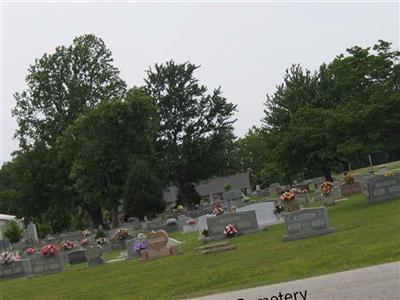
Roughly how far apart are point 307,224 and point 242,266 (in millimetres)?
4636

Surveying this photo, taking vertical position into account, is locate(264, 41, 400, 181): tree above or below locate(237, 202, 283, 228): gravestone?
above

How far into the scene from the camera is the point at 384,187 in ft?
83.1

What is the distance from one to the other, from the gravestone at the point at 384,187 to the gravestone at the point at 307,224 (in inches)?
291

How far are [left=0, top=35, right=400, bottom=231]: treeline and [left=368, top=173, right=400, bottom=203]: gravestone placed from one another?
15.6 feet

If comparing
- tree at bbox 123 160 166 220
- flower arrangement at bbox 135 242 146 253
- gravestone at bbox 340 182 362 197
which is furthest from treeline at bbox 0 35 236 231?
flower arrangement at bbox 135 242 146 253

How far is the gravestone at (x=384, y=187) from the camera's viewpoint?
82.9 feet

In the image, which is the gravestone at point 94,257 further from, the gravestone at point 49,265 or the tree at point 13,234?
the tree at point 13,234

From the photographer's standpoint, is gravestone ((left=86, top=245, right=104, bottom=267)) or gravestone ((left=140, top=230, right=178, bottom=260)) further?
gravestone ((left=86, top=245, right=104, bottom=267))

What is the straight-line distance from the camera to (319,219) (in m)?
18.7

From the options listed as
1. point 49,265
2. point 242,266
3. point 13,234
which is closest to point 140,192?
point 49,265

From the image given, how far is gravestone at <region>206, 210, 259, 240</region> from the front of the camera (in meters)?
23.9

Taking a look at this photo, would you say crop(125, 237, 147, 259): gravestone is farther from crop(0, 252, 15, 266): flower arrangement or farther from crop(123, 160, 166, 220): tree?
crop(123, 160, 166, 220): tree

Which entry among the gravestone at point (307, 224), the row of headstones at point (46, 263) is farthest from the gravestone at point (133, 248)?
the gravestone at point (307, 224)

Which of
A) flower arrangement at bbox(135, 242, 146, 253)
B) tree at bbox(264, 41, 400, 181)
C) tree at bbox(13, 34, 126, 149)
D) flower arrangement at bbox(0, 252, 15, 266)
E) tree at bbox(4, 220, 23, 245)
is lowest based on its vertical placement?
flower arrangement at bbox(135, 242, 146, 253)
